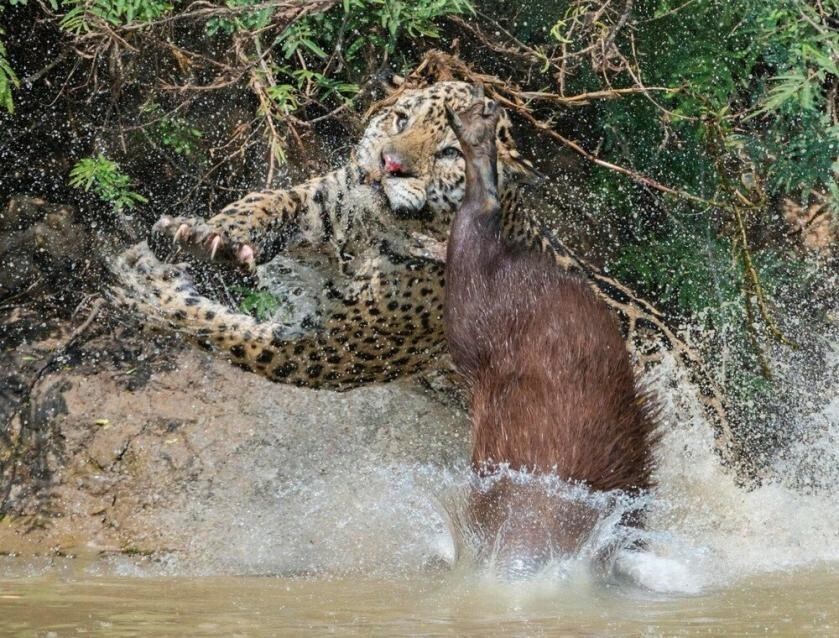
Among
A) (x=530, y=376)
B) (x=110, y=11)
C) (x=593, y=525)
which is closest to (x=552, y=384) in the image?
(x=530, y=376)

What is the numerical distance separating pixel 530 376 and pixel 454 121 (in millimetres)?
870

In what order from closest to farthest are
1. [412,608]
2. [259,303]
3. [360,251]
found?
[412,608] < [360,251] < [259,303]

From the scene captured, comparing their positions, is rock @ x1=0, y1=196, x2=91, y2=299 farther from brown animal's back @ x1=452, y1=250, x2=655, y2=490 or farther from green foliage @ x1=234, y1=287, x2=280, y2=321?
brown animal's back @ x1=452, y1=250, x2=655, y2=490

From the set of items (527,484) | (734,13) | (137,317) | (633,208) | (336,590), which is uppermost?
(734,13)

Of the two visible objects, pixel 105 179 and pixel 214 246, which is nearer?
pixel 214 246

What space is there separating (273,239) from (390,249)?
1.37 ft

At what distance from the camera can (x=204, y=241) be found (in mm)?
4066

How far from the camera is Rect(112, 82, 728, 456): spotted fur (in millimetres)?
4543

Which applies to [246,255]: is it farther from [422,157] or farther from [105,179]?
[105,179]

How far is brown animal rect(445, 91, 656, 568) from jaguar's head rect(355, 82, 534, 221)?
26cm

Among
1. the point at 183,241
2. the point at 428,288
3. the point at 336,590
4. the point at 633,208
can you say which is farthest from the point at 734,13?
the point at 336,590

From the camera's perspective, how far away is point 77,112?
599 cm

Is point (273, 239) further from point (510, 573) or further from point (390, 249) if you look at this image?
point (510, 573)

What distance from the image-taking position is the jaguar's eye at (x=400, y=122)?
4.59 meters
